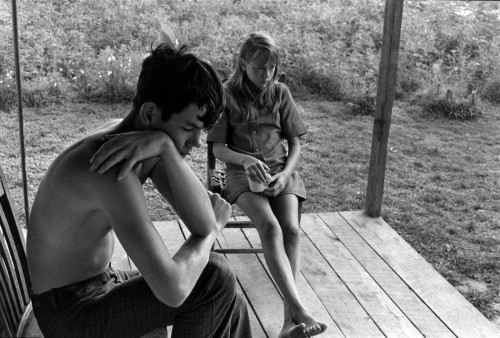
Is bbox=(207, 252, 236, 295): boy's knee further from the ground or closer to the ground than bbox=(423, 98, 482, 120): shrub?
further from the ground

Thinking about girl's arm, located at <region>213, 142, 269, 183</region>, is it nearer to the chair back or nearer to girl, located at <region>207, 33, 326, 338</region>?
girl, located at <region>207, 33, 326, 338</region>

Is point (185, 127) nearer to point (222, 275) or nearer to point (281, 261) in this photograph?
point (222, 275)

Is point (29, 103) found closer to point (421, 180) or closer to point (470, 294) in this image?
point (421, 180)

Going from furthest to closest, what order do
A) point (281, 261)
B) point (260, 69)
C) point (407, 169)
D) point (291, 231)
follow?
point (407, 169), point (260, 69), point (291, 231), point (281, 261)

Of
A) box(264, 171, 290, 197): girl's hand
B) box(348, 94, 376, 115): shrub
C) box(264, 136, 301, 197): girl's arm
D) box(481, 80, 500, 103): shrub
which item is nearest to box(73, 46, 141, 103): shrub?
box(348, 94, 376, 115): shrub

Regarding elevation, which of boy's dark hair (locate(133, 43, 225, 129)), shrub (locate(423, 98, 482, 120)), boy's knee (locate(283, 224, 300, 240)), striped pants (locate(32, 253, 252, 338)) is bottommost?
shrub (locate(423, 98, 482, 120))

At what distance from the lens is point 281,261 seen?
2777mm

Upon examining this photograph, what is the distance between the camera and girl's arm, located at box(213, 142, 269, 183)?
2.97 meters

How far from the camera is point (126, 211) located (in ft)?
5.33

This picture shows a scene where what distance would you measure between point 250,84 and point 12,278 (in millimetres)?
1614

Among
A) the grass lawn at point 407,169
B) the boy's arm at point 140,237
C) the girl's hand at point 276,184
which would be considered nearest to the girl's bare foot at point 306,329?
the girl's hand at point 276,184

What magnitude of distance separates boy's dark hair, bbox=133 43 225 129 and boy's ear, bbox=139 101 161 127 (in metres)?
0.01

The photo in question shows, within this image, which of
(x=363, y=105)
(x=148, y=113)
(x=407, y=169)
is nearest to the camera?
(x=148, y=113)

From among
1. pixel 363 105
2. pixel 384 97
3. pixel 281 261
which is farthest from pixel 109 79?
pixel 281 261
